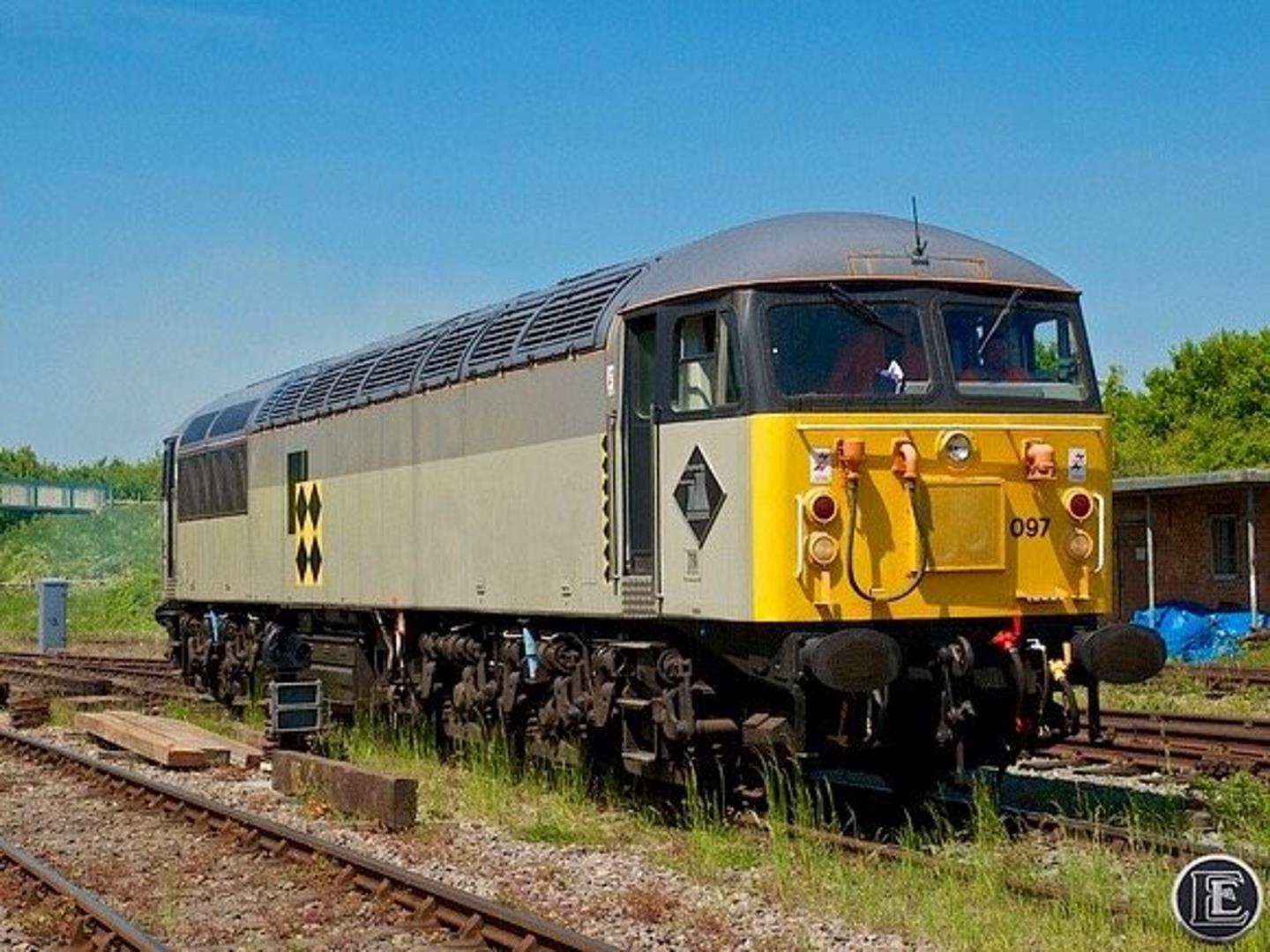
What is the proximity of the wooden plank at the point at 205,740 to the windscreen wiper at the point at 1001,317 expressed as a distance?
7.96 metres

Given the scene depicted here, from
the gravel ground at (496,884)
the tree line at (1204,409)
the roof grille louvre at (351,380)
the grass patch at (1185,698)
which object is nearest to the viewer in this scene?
the gravel ground at (496,884)

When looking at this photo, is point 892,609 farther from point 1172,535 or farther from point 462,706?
point 1172,535

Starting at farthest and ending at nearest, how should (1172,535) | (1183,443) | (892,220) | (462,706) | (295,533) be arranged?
1. (1183,443)
2. (1172,535)
3. (295,533)
4. (462,706)
5. (892,220)

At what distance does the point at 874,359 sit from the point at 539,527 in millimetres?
3224

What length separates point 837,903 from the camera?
912cm

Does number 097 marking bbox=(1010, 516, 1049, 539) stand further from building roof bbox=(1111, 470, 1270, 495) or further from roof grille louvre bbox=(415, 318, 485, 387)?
building roof bbox=(1111, 470, 1270, 495)

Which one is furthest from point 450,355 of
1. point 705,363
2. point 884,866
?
point 884,866

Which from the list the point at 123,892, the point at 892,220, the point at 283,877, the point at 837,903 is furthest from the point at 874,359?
the point at 123,892

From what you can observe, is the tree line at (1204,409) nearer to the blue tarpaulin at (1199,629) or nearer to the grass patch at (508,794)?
the blue tarpaulin at (1199,629)

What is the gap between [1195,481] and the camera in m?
28.1

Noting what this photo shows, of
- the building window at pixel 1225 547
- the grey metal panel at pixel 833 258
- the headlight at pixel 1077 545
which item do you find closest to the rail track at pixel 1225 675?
the building window at pixel 1225 547

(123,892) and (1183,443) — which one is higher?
(1183,443)

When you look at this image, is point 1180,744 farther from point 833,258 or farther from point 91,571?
point 91,571

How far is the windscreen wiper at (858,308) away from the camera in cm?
1063
